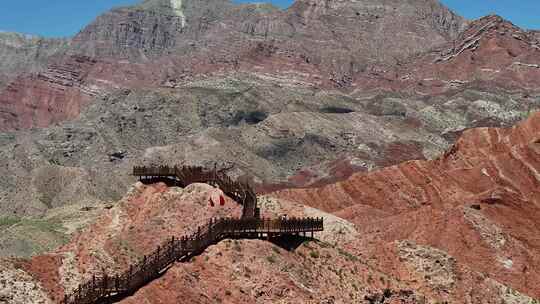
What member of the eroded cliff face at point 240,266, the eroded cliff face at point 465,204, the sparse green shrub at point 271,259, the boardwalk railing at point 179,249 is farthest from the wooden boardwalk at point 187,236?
the eroded cliff face at point 465,204

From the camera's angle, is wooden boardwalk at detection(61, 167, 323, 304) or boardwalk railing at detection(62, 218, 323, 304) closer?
boardwalk railing at detection(62, 218, 323, 304)

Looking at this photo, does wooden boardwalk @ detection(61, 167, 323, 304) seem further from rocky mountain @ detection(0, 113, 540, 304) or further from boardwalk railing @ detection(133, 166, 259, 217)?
rocky mountain @ detection(0, 113, 540, 304)

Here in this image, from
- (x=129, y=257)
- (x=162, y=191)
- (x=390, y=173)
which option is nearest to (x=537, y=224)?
(x=390, y=173)

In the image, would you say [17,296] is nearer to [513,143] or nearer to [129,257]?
[129,257]

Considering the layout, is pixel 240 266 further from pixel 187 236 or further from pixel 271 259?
pixel 187 236

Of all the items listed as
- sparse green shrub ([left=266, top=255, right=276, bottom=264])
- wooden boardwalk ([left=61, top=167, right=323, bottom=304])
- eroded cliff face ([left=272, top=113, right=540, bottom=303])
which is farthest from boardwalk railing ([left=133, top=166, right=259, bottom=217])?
eroded cliff face ([left=272, top=113, right=540, bottom=303])

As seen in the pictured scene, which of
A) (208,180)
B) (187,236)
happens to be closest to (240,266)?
(187,236)
